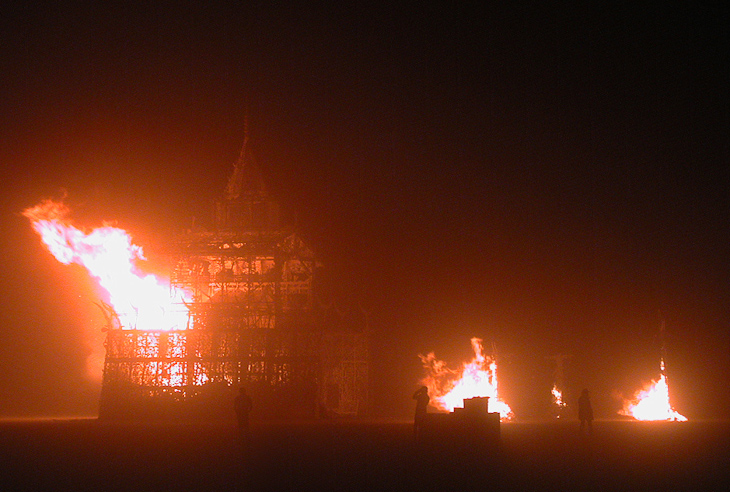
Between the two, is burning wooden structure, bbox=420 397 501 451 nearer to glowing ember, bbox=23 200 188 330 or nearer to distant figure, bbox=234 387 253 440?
distant figure, bbox=234 387 253 440

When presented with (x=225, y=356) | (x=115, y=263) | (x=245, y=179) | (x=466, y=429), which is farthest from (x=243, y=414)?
(x=245, y=179)

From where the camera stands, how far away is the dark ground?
11.7 metres

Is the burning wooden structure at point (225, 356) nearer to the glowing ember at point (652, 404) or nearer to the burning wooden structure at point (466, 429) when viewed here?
the glowing ember at point (652, 404)

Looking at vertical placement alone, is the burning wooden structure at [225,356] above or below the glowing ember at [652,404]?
above

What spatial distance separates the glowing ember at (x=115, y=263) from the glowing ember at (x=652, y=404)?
2311 cm

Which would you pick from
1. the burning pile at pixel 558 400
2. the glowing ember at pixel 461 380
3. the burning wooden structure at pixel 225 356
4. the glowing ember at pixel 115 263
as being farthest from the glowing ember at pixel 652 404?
the glowing ember at pixel 115 263

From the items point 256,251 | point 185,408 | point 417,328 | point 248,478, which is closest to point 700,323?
point 417,328

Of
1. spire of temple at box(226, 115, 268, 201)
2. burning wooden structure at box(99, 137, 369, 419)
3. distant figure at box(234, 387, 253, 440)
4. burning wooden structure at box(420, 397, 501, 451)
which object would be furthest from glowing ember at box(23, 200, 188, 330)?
burning wooden structure at box(420, 397, 501, 451)

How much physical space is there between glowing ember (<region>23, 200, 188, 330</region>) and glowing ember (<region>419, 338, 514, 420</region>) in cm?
1305

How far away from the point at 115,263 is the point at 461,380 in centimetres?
1809

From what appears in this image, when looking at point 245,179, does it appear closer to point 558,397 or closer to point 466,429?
point 558,397

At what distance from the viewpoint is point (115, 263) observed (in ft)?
122

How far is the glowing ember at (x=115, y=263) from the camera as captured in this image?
36406 millimetres

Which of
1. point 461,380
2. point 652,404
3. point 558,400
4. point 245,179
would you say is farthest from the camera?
point 245,179
